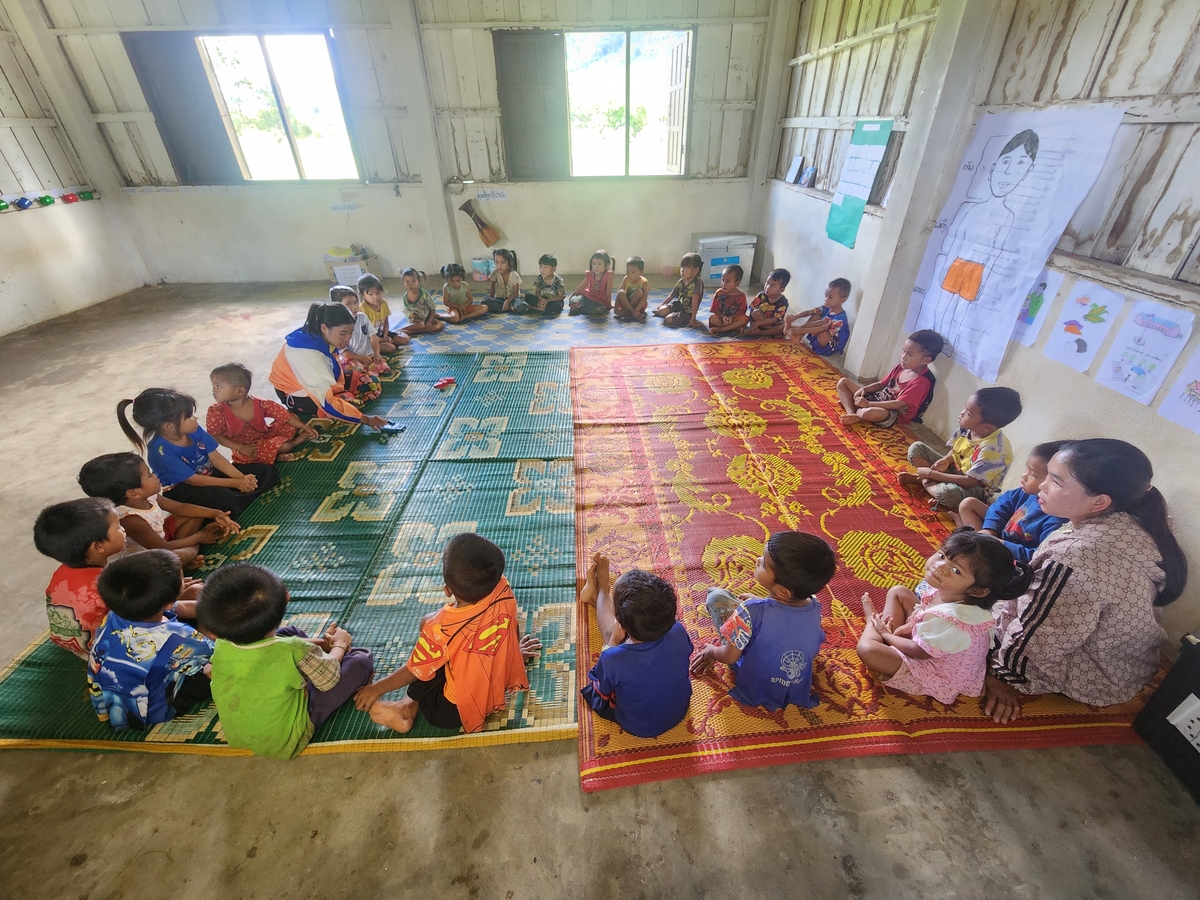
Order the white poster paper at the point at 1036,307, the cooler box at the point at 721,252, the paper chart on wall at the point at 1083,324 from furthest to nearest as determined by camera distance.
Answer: the cooler box at the point at 721,252 < the white poster paper at the point at 1036,307 < the paper chart on wall at the point at 1083,324

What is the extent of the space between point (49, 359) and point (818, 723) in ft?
20.2

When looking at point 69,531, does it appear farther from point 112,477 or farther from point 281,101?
Answer: point 281,101

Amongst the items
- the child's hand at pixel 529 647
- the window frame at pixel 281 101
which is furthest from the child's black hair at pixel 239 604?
the window frame at pixel 281 101

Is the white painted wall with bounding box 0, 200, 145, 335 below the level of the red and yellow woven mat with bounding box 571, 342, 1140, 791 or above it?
above

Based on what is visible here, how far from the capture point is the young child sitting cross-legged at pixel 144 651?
4.80ft

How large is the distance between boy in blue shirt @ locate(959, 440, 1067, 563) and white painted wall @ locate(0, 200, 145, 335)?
784 centimetres

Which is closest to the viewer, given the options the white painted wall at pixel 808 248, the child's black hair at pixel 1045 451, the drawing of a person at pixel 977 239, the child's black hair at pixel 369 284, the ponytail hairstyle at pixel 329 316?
the child's black hair at pixel 1045 451

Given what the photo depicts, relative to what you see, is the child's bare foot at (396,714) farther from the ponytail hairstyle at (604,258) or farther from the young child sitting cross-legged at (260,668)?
the ponytail hairstyle at (604,258)

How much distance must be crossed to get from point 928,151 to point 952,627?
9.11ft

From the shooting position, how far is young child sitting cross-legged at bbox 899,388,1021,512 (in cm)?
238

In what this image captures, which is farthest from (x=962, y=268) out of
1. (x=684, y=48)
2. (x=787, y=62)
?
(x=684, y=48)

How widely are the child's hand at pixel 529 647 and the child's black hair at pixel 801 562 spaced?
0.88m

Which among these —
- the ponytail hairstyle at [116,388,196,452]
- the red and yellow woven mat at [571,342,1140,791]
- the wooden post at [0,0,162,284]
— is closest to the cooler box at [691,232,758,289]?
the red and yellow woven mat at [571,342,1140,791]

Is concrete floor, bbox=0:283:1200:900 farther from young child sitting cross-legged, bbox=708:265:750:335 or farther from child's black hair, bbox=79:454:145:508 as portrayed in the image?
young child sitting cross-legged, bbox=708:265:750:335
